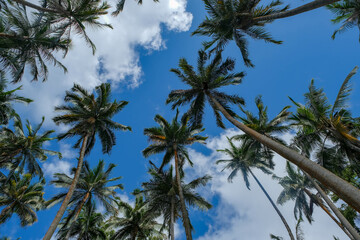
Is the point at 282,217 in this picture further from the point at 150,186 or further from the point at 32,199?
the point at 32,199

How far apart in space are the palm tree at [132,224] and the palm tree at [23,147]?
10.4 metres

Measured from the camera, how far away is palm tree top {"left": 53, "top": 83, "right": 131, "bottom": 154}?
16266 millimetres

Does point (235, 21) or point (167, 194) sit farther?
point (167, 194)

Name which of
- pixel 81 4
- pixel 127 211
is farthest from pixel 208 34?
pixel 127 211

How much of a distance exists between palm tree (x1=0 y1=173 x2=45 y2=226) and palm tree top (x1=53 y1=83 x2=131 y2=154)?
28.0 ft

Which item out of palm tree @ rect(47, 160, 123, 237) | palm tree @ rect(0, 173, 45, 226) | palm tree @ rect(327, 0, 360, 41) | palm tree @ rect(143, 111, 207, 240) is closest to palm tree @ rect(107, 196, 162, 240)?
palm tree @ rect(47, 160, 123, 237)

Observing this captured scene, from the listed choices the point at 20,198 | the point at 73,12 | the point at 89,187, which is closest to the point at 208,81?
the point at 73,12

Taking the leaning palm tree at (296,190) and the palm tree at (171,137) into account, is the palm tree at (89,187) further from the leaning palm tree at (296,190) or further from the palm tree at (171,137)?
the leaning palm tree at (296,190)

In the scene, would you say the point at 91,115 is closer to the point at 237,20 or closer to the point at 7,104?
the point at 7,104

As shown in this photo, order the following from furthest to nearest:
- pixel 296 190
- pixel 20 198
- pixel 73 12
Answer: pixel 296 190, pixel 20 198, pixel 73 12

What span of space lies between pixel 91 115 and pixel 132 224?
1266 cm

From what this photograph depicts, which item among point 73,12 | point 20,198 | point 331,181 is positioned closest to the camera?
point 331,181

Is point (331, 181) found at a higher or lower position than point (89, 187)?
lower

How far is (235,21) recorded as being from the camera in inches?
451
